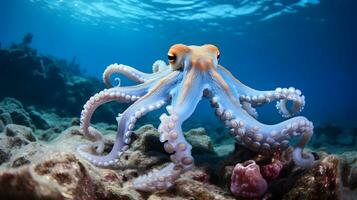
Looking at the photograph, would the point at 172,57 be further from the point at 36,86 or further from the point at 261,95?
the point at 36,86

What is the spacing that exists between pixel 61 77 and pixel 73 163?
1600 cm

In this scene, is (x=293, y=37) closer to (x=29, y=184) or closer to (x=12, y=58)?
(x=12, y=58)

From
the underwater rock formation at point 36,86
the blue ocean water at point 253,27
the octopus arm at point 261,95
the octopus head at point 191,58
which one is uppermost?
the blue ocean water at point 253,27

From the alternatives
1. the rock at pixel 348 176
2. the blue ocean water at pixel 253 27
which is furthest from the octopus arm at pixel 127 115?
the blue ocean water at pixel 253 27

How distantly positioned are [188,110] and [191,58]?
0.79 m

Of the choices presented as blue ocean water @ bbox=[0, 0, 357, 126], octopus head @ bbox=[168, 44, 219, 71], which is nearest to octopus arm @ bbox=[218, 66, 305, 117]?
octopus head @ bbox=[168, 44, 219, 71]

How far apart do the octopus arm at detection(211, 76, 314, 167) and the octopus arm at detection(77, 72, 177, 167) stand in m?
0.83

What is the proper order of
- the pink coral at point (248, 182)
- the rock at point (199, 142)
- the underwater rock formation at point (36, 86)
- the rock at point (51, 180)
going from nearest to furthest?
the rock at point (51, 180) → the pink coral at point (248, 182) → the rock at point (199, 142) → the underwater rock formation at point (36, 86)

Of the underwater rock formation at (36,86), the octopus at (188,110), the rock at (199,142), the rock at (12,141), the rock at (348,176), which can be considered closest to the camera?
the octopus at (188,110)

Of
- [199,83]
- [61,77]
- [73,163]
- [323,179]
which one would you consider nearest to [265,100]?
[199,83]

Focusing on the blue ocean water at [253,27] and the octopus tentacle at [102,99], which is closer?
the octopus tentacle at [102,99]

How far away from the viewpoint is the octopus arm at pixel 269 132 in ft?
10.6

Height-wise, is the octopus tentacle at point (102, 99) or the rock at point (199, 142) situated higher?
the octopus tentacle at point (102, 99)

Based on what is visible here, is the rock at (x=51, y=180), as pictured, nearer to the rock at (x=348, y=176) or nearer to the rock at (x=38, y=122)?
the rock at (x=348, y=176)
